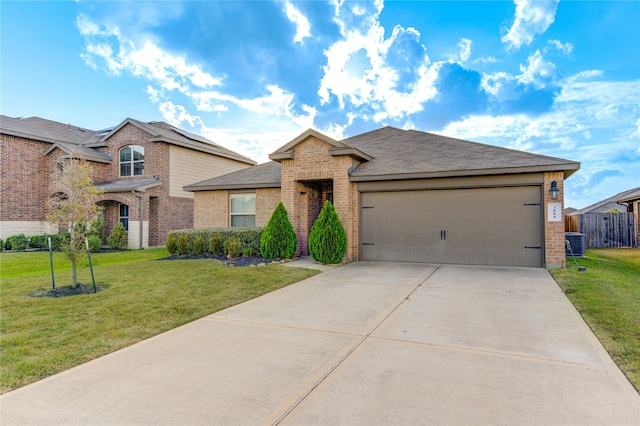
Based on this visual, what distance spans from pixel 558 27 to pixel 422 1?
512 centimetres

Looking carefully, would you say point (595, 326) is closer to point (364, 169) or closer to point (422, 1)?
point (364, 169)

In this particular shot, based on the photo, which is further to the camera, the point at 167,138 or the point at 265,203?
the point at 167,138

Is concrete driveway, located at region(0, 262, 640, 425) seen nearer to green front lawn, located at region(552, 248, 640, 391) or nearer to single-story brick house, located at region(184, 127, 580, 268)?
green front lawn, located at region(552, 248, 640, 391)

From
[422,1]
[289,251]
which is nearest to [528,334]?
[289,251]

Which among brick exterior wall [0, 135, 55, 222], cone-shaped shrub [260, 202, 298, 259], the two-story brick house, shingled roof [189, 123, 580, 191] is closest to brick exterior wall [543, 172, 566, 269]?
shingled roof [189, 123, 580, 191]

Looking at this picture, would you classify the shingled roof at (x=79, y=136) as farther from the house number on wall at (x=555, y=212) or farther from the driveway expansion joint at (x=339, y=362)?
the house number on wall at (x=555, y=212)

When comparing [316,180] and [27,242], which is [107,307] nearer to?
[316,180]

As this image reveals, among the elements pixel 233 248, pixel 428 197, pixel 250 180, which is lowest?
pixel 233 248

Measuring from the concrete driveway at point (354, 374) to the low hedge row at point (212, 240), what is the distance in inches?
244

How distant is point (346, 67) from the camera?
15492 mm

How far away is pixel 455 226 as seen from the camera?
1010 cm

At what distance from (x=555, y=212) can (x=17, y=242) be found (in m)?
21.5

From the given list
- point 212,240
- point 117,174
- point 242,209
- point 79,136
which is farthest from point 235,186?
point 79,136

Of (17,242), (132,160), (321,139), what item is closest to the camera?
(321,139)
